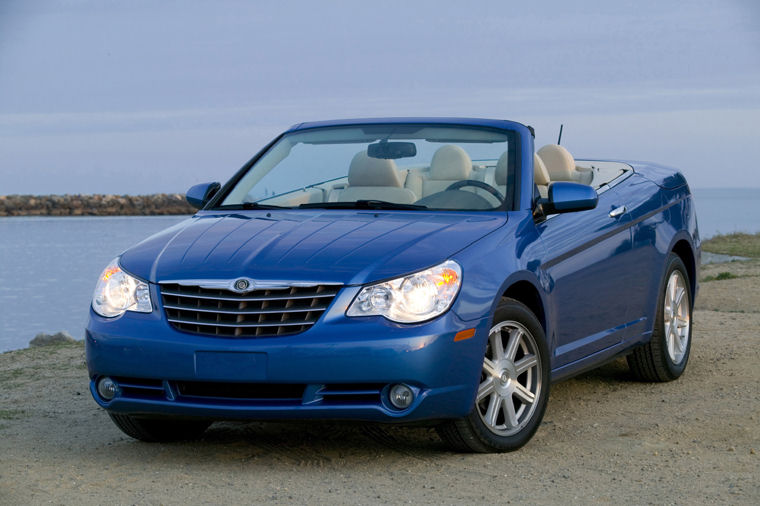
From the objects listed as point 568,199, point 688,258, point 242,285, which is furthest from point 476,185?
point 688,258

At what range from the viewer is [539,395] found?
5.55 metres

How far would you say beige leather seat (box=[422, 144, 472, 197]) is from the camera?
6105mm

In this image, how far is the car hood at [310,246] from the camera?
16.1ft

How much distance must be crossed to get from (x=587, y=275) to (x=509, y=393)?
1044 millimetres

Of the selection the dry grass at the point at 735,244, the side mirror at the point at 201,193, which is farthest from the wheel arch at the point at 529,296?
the dry grass at the point at 735,244

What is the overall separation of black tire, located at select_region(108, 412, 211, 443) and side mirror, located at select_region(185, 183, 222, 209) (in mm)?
1419

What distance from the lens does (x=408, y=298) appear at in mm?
4836

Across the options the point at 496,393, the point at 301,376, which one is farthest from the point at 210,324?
the point at 496,393

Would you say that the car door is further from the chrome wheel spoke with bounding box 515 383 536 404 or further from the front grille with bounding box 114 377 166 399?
the front grille with bounding box 114 377 166 399

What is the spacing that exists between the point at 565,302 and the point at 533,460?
0.97m

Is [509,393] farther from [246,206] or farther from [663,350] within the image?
[663,350]

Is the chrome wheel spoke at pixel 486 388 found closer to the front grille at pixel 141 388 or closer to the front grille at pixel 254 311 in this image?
the front grille at pixel 254 311

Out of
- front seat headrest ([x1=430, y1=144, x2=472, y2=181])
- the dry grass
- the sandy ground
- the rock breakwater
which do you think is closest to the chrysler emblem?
the sandy ground

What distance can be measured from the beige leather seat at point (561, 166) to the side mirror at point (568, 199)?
1.89 metres
